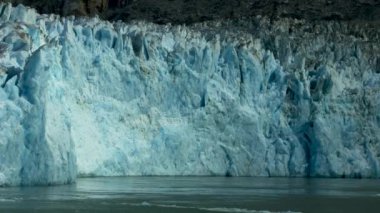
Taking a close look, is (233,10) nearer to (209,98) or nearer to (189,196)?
(209,98)

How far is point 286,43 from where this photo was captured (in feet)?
140

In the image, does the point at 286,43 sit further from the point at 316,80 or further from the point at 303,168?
the point at 303,168

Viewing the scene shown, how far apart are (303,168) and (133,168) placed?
26.4 feet

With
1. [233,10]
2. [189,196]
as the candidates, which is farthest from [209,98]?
[233,10]

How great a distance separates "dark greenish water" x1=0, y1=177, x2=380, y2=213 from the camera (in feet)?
74.6

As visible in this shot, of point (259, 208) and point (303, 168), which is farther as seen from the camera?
point (303, 168)

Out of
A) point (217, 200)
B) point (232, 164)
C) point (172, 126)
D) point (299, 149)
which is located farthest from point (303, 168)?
point (217, 200)

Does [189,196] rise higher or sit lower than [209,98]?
lower

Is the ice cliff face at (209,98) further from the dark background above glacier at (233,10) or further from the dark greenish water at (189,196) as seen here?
the dark background above glacier at (233,10)

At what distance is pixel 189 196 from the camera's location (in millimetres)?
26797

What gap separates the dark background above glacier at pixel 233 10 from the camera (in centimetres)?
6109

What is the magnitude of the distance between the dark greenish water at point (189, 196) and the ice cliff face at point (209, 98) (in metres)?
1.95

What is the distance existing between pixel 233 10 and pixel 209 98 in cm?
2611

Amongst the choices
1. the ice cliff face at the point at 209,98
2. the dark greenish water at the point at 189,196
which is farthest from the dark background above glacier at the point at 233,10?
the dark greenish water at the point at 189,196
